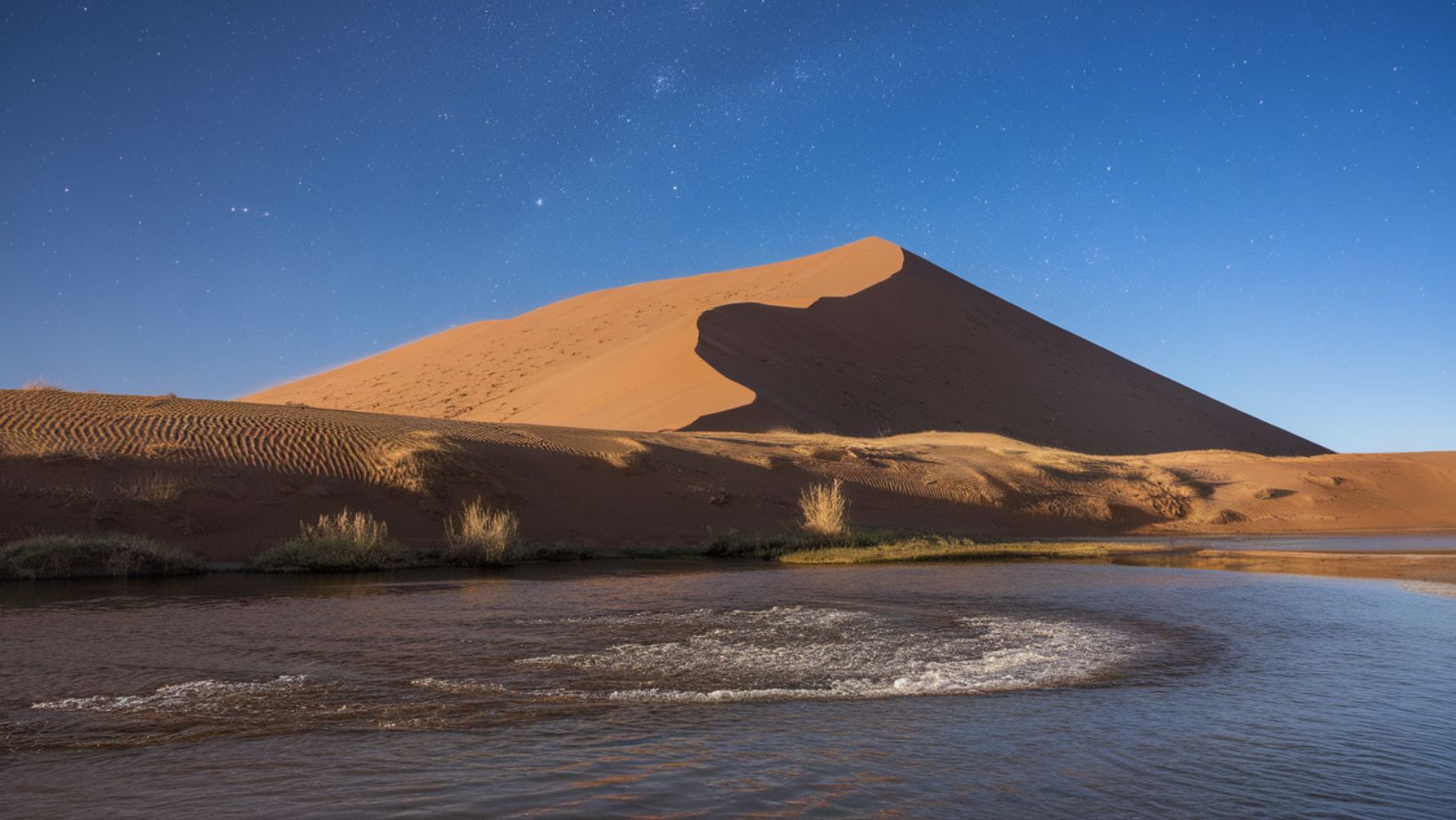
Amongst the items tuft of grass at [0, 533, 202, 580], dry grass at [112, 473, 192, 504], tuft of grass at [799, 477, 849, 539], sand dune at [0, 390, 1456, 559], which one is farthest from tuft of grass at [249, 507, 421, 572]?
tuft of grass at [799, 477, 849, 539]

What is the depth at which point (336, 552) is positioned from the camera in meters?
15.2

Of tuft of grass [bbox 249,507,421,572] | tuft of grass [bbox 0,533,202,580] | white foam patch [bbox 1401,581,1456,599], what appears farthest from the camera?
tuft of grass [bbox 249,507,421,572]

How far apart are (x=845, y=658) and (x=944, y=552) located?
434 inches

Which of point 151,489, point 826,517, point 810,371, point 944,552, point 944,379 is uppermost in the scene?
point 944,379

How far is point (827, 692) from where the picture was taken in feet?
21.3

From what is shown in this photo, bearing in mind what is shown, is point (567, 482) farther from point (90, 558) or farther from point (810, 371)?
point (810, 371)

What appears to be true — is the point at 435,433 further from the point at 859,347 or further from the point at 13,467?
the point at 859,347

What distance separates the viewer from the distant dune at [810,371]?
39906mm

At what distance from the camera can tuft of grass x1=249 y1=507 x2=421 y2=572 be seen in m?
14.9

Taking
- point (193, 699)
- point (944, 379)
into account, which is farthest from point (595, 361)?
point (193, 699)

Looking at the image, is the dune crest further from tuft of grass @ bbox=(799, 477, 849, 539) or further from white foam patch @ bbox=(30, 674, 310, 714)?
white foam patch @ bbox=(30, 674, 310, 714)

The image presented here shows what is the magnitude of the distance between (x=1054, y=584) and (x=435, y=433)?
13.7m

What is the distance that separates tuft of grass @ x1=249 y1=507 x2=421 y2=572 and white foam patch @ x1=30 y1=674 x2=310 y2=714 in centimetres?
883

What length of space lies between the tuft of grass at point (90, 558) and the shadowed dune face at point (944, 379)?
66.5 feet
